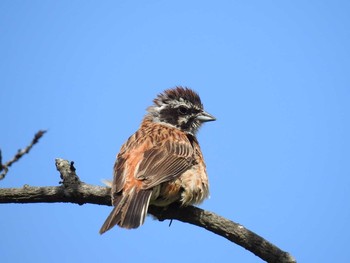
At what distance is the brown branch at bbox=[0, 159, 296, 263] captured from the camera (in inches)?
258

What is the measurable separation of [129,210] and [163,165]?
39.3 inches

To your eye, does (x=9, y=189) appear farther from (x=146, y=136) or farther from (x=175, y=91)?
(x=175, y=91)

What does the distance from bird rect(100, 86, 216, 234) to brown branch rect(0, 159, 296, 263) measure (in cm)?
21

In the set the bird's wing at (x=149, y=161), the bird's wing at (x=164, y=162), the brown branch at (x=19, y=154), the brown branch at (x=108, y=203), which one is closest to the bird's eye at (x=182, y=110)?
the bird's wing at (x=149, y=161)

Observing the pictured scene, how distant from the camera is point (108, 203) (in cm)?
722

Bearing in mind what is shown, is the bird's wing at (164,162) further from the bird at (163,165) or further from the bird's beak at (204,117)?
the bird's beak at (204,117)

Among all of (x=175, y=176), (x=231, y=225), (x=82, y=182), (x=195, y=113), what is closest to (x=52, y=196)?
(x=82, y=182)

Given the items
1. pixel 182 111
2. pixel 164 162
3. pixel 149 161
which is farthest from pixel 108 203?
pixel 182 111

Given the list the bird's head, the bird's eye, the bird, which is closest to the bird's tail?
the bird

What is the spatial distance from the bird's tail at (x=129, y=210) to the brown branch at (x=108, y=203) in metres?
0.38

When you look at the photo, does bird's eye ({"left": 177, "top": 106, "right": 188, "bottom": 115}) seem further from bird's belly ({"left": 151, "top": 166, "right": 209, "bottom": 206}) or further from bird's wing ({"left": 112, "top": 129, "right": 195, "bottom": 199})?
bird's belly ({"left": 151, "top": 166, "right": 209, "bottom": 206})

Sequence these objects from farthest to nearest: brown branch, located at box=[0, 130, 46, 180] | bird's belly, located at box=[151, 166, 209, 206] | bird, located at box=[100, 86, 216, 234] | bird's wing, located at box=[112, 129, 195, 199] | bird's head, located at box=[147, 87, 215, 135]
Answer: bird's head, located at box=[147, 87, 215, 135]
bird's belly, located at box=[151, 166, 209, 206]
bird's wing, located at box=[112, 129, 195, 199]
bird, located at box=[100, 86, 216, 234]
brown branch, located at box=[0, 130, 46, 180]

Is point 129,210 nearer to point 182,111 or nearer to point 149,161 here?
point 149,161

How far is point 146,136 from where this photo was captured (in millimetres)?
8195
